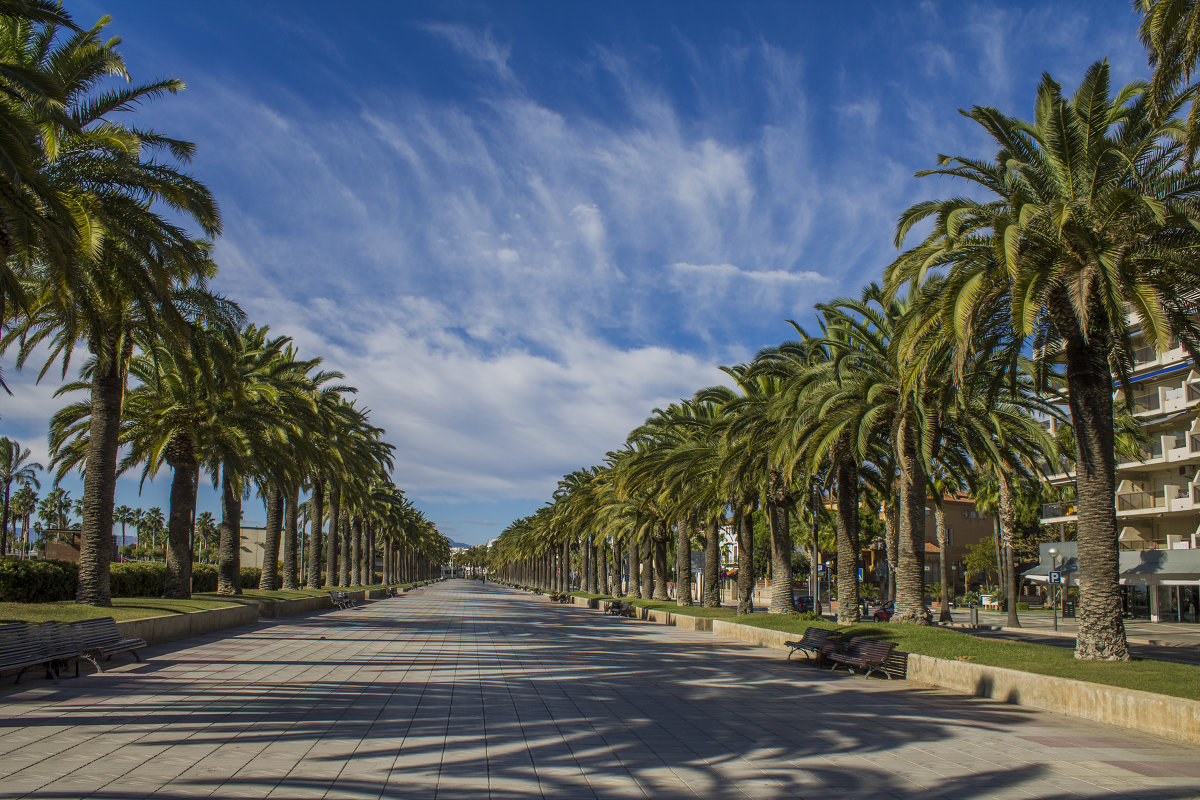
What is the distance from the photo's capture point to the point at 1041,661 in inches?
531

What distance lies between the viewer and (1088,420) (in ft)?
45.2

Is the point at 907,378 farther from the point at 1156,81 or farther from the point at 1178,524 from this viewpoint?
the point at 1178,524

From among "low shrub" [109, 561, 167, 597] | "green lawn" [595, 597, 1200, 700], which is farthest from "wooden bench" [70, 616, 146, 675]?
"green lawn" [595, 597, 1200, 700]

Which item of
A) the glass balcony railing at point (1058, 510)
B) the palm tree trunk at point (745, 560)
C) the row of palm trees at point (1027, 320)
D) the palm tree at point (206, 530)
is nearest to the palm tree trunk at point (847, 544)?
the row of palm trees at point (1027, 320)

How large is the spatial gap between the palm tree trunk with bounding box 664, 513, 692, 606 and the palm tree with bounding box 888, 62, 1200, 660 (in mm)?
21792

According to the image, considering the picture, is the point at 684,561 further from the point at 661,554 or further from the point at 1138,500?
the point at 1138,500

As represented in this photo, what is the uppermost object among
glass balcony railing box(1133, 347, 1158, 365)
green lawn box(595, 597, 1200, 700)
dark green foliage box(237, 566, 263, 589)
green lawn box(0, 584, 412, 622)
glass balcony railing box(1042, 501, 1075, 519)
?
glass balcony railing box(1133, 347, 1158, 365)

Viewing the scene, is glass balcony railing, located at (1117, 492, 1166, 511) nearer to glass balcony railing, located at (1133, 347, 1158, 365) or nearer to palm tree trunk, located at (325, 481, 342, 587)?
glass balcony railing, located at (1133, 347, 1158, 365)

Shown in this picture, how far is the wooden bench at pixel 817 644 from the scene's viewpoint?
55.2 feet

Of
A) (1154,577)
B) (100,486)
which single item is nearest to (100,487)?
(100,486)

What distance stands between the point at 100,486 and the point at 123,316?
12.7ft

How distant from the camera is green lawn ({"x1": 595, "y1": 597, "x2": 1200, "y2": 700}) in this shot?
36.7ft

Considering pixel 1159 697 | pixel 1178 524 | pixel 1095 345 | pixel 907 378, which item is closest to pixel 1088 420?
pixel 1095 345

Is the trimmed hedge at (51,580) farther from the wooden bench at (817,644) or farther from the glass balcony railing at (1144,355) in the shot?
the glass balcony railing at (1144,355)
